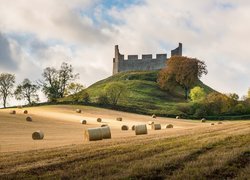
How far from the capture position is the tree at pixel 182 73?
137125 millimetres

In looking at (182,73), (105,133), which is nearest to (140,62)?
(182,73)

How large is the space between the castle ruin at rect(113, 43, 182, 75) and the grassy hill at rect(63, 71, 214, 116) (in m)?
16.3

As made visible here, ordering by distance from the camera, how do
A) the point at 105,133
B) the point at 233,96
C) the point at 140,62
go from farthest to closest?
the point at 140,62, the point at 233,96, the point at 105,133

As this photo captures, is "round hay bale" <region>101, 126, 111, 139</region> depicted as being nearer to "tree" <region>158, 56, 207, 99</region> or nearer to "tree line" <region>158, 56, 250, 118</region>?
"tree line" <region>158, 56, 250, 118</region>

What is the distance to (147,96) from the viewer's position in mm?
134250

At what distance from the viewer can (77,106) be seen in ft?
308

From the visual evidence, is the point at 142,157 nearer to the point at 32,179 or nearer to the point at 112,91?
the point at 32,179

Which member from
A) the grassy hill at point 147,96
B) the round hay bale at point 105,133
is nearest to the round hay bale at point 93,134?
the round hay bale at point 105,133

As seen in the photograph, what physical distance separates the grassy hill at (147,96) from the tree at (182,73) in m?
3.66

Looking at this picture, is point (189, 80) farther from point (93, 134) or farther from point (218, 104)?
point (93, 134)

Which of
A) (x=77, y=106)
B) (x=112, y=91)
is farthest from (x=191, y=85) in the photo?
(x=77, y=106)

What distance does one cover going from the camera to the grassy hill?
107m

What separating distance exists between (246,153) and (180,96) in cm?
12727

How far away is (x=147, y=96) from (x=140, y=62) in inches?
2410
